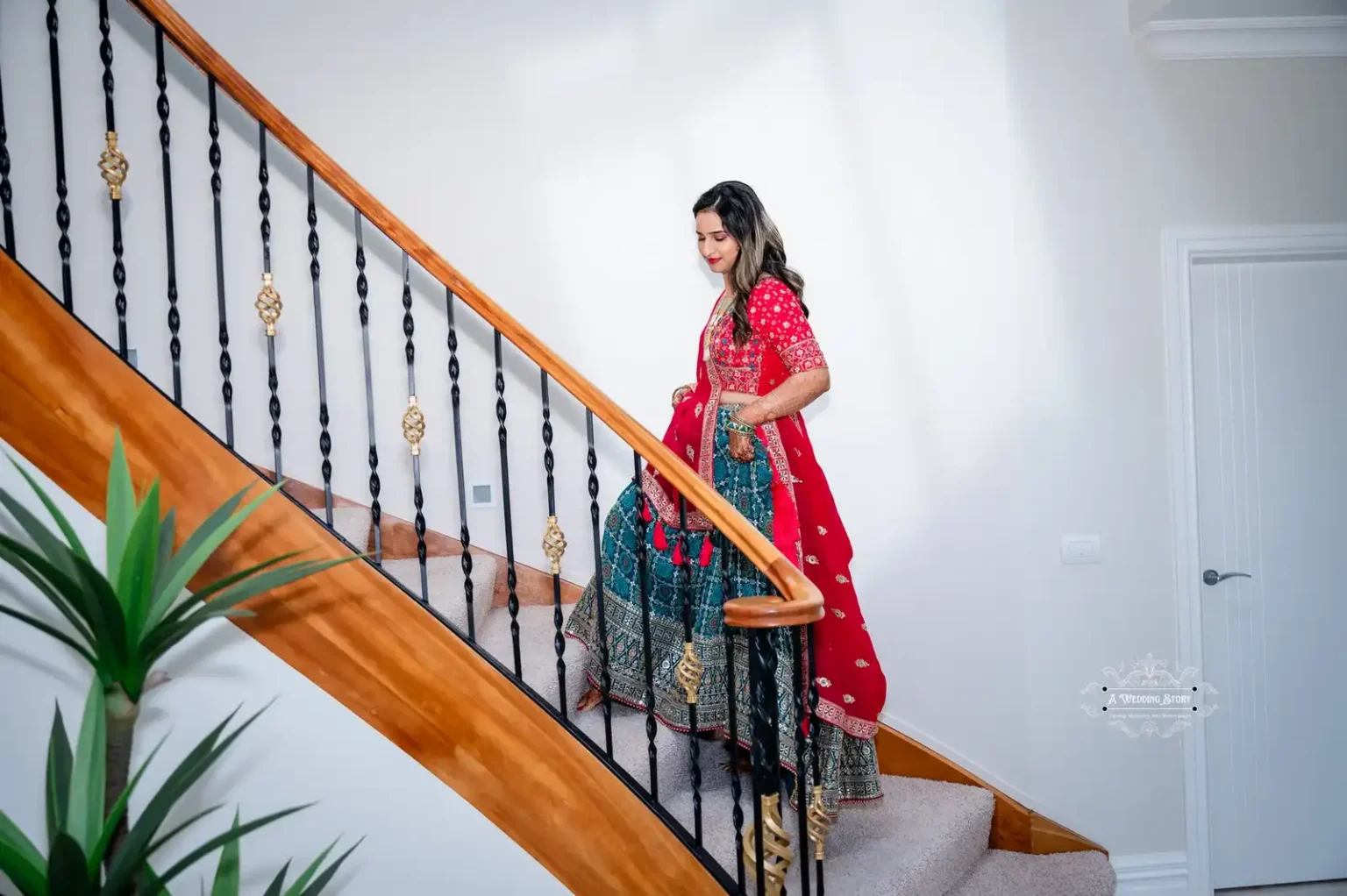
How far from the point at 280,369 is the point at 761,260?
165 centimetres

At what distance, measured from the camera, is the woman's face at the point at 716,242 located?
2561mm

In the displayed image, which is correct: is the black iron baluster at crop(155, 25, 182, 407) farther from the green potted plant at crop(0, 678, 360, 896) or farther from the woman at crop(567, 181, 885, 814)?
the woman at crop(567, 181, 885, 814)

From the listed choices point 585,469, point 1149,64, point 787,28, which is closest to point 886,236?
point 787,28

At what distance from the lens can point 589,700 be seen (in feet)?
8.50

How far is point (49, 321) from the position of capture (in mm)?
2070

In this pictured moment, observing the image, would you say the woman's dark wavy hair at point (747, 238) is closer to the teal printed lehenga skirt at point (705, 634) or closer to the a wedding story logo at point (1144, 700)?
the teal printed lehenga skirt at point (705, 634)

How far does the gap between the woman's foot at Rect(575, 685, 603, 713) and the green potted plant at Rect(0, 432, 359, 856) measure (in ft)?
3.52

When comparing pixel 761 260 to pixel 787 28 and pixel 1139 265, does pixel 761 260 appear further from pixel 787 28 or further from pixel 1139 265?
pixel 1139 265

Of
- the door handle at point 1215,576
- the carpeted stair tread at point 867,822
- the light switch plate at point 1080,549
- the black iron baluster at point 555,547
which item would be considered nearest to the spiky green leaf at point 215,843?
the black iron baluster at point 555,547

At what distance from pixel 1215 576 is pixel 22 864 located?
10.4ft

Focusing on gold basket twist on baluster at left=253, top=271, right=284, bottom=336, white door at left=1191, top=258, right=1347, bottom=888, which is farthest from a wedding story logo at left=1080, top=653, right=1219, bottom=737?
gold basket twist on baluster at left=253, top=271, right=284, bottom=336

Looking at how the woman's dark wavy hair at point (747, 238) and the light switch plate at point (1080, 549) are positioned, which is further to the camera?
the light switch plate at point (1080, 549)

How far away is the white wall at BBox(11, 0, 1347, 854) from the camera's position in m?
3.13

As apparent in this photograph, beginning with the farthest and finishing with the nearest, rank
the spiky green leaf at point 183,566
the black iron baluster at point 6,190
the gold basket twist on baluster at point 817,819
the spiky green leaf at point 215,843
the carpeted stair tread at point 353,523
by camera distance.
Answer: the carpeted stair tread at point 353,523
the gold basket twist on baluster at point 817,819
the black iron baluster at point 6,190
the spiky green leaf at point 183,566
the spiky green leaf at point 215,843
